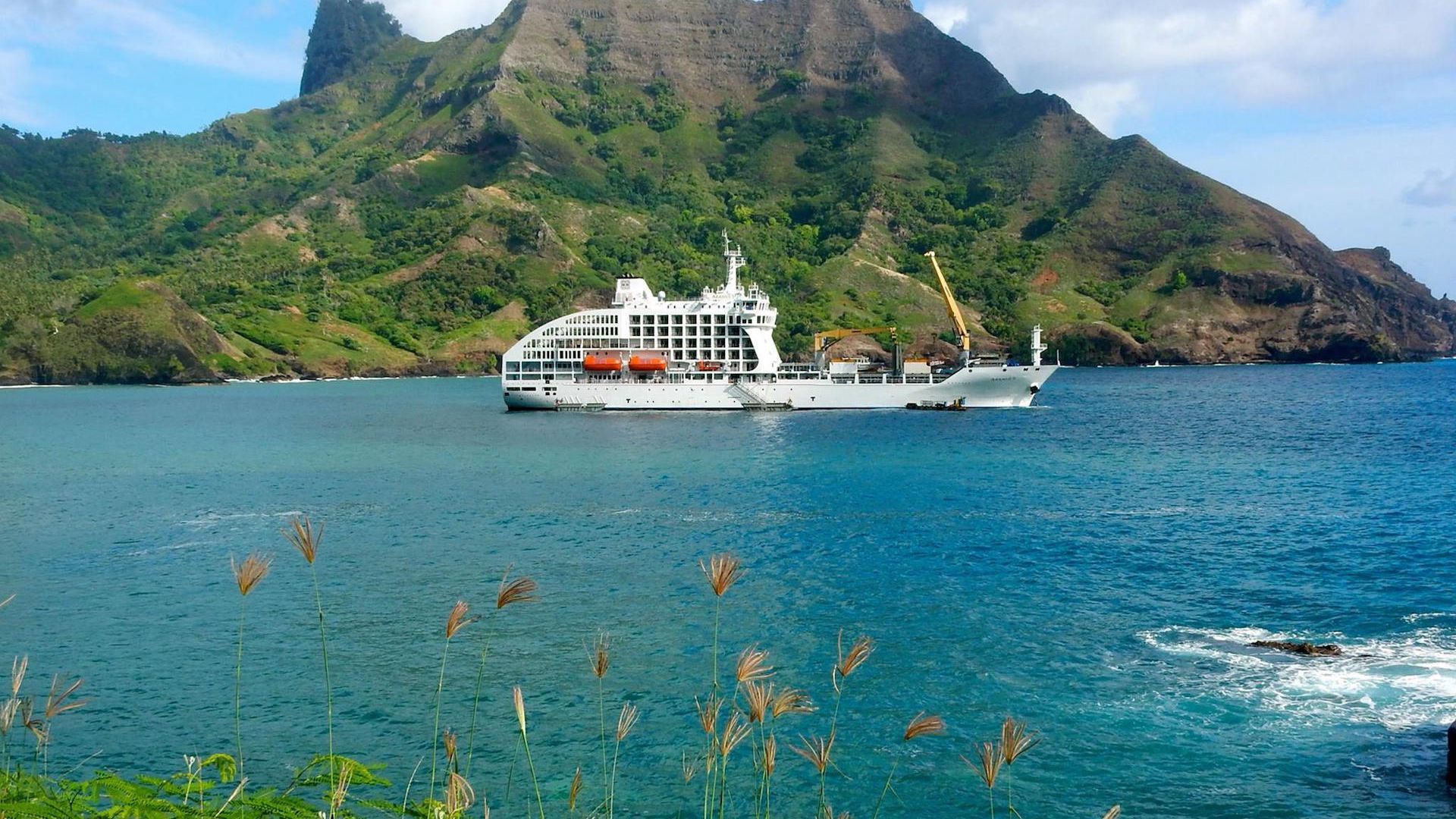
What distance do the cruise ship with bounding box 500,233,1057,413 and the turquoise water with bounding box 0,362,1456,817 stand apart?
30.3 metres

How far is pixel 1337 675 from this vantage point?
18.1 meters

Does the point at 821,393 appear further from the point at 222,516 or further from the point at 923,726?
the point at 923,726

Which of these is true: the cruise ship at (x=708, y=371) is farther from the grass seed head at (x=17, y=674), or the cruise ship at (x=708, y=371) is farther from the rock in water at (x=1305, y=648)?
the grass seed head at (x=17, y=674)

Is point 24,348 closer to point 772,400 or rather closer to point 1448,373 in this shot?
point 772,400

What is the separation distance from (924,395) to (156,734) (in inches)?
2848

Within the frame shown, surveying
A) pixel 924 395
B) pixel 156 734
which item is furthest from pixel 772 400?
pixel 156 734

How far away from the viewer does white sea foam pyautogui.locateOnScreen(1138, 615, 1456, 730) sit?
54.1ft

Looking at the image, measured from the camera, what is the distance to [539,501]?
3853 centimetres

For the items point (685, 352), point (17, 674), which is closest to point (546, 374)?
point (685, 352)

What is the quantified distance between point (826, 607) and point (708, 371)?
64248 millimetres

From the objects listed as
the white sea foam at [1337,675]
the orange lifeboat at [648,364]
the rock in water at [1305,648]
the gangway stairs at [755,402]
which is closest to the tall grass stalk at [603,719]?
the white sea foam at [1337,675]

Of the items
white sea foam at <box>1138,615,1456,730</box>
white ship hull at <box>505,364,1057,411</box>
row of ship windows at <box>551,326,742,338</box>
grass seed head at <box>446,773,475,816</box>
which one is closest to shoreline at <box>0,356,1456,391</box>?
row of ship windows at <box>551,326,742,338</box>

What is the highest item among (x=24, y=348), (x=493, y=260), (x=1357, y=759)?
(x=493, y=260)

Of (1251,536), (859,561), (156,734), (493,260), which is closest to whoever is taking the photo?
(156,734)
